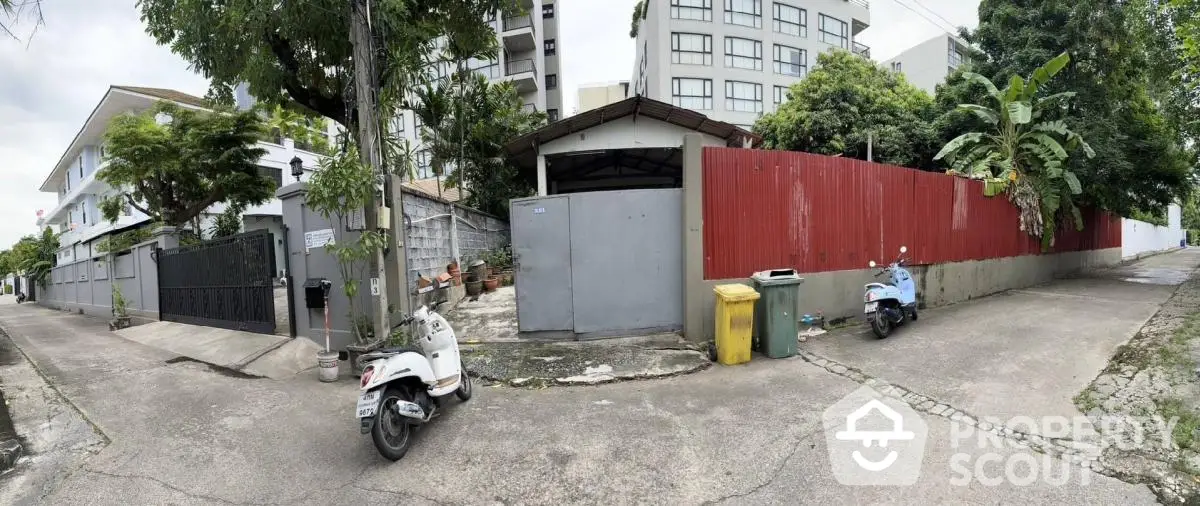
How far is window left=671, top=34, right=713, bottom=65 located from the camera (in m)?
28.6

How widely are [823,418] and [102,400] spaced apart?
7.41 meters

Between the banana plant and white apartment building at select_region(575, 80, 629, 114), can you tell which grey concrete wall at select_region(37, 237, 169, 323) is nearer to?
the banana plant

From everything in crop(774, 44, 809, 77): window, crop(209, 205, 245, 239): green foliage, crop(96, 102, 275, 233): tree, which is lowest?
crop(209, 205, 245, 239): green foliage

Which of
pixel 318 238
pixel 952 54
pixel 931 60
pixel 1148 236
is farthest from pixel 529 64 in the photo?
pixel 1148 236

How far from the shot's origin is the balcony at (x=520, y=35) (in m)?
27.2

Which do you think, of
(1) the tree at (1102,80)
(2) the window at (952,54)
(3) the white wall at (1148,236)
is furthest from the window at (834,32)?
(1) the tree at (1102,80)

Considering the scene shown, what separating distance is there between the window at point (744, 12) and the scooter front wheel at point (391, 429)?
99.5 feet

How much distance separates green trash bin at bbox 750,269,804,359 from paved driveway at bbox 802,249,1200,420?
546 millimetres

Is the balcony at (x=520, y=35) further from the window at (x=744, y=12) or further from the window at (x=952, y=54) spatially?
the window at (x=952, y=54)

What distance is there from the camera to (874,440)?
381 cm

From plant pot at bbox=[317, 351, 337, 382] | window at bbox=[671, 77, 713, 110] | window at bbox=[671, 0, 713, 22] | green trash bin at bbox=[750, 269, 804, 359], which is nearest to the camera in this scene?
plant pot at bbox=[317, 351, 337, 382]

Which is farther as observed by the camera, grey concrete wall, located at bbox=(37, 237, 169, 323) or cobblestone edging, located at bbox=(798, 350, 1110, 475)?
grey concrete wall, located at bbox=(37, 237, 169, 323)

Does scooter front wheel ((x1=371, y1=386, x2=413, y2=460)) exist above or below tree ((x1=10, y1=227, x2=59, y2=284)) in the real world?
below
